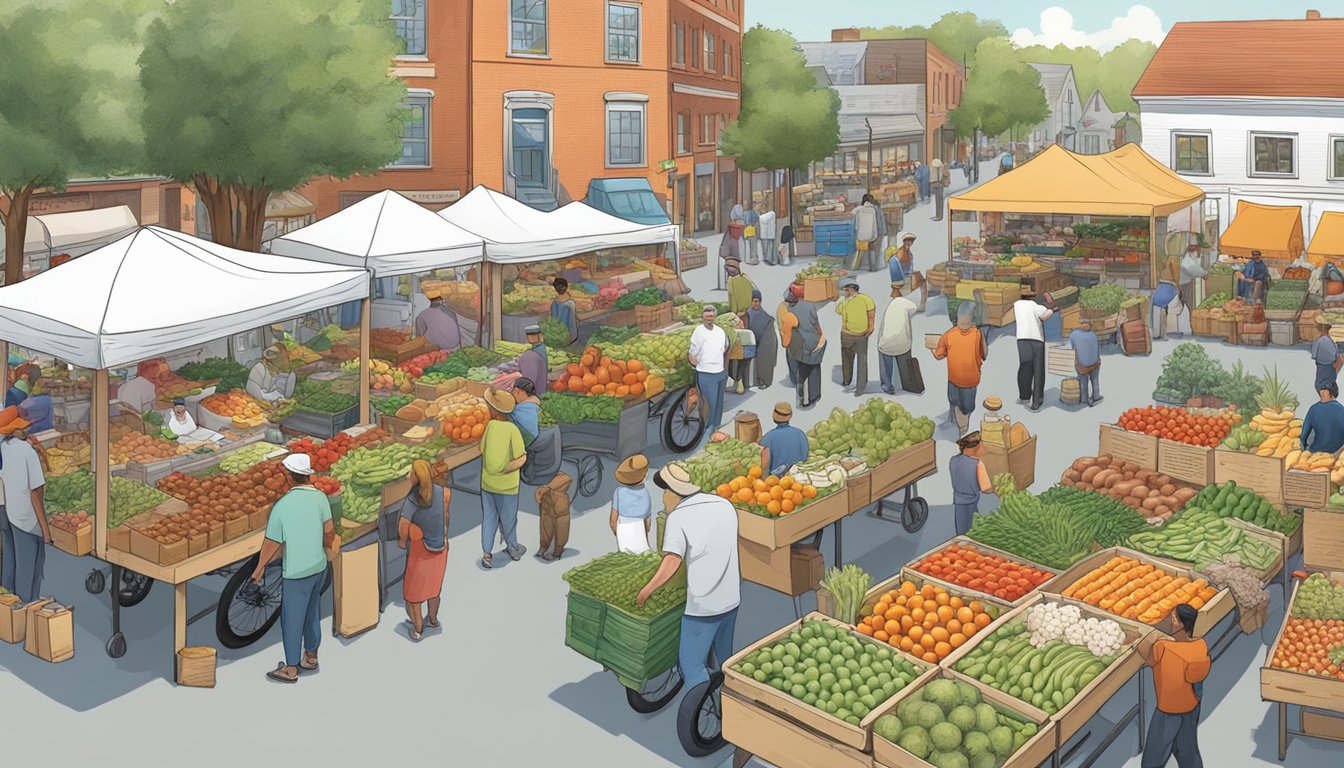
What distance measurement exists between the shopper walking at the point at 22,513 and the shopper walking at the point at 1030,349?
41.0 feet

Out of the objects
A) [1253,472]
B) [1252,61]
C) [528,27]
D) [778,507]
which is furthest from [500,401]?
[1252,61]

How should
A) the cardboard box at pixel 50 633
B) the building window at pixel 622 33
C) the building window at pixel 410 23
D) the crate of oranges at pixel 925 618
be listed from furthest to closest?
1. the building window at pixel 622 33
2. the building window at pixel 410 23
3. the cardboard box at pixel 50 633
4. the crate of oranges at pixel 925 618

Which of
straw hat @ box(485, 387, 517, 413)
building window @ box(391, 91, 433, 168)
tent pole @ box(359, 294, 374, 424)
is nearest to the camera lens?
straw hat @ box(485, 387, 517, 413)

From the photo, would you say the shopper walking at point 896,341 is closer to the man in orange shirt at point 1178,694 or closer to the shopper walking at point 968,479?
the shopper walking at point 968,479

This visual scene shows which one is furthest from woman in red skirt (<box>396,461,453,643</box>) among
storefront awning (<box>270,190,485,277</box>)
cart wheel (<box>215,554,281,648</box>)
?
storefront awning (<box>270,190,485,277</box>)

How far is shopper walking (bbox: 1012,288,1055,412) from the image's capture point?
18.2 m

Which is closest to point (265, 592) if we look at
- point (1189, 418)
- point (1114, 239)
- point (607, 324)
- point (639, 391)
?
point (639, 391)

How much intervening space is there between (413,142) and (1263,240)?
21.8 metres

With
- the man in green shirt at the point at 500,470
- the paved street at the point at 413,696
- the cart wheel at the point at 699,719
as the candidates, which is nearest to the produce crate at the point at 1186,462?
the paved street at the point at 413,696

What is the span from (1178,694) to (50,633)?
8.75 metres

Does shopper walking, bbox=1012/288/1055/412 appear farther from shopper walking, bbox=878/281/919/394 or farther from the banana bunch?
the banana bunch

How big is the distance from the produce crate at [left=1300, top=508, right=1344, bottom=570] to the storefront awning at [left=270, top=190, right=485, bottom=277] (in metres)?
11.3

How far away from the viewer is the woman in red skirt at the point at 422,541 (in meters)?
11.0

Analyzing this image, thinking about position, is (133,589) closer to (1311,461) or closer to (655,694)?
(655,694)
